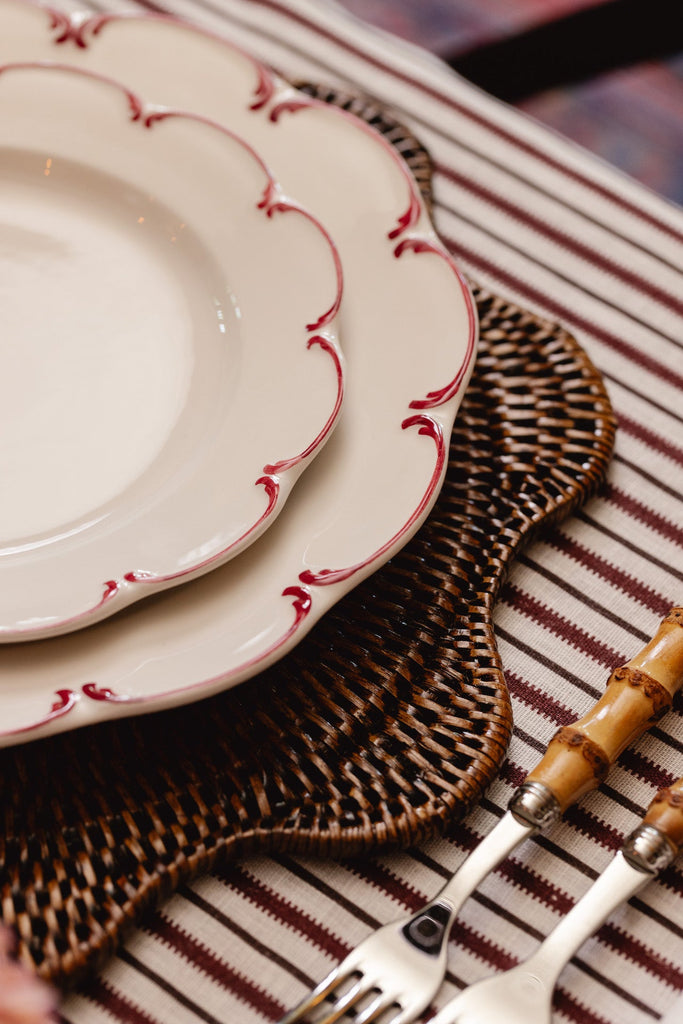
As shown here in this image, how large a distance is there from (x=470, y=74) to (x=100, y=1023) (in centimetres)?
84

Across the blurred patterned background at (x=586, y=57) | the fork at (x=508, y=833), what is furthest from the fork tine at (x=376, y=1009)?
the blurred patterned background at (x=586, y=57)

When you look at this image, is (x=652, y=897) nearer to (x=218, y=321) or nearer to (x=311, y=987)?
(x=311, y=987)

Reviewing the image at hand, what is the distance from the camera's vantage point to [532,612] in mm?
532

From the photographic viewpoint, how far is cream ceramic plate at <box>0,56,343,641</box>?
1.47 feet

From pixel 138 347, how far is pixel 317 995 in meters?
0.32

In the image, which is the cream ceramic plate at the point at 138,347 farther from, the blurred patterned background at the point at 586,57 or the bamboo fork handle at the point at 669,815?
the blurred patterned background at the point at 586,57

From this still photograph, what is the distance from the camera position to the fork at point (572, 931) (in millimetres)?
402

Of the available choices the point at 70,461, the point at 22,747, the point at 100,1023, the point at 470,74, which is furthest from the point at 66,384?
the point at 470,74

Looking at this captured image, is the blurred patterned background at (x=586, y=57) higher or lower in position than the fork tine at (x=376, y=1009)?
higher

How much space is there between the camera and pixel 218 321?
544mm

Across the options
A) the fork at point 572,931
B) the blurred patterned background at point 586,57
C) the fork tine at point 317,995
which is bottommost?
the fork tine at point 317,995

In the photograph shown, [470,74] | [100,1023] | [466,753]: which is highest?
[470,74]

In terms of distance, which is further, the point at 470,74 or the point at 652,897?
the point at 470,74

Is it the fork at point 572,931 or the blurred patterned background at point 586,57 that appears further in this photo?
the blurred patterned background at point 586,57
